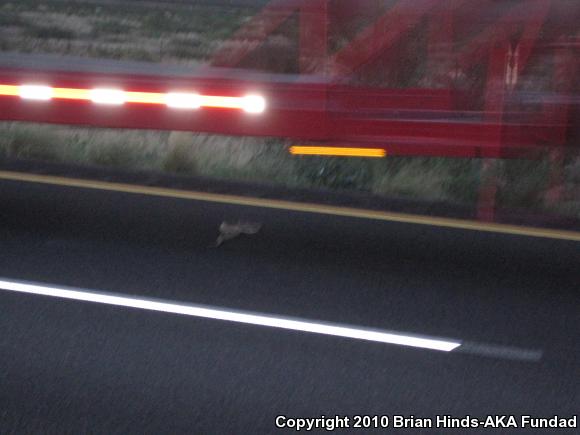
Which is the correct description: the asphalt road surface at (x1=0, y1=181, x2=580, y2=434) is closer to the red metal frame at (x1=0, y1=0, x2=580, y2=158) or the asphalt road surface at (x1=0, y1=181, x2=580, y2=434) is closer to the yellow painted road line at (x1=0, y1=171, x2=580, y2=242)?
the yellow painted road line at (x1=0, y1=171, x2=580, y2=242)

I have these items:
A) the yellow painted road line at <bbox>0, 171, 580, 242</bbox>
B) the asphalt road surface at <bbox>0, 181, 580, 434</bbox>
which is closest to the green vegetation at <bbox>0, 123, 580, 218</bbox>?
the yellow painted road line at <bbox>0, 171, 580, 242</bbox>

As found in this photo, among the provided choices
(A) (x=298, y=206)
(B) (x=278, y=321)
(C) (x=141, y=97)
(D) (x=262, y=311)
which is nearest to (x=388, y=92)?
(A) (x=298, y=206)

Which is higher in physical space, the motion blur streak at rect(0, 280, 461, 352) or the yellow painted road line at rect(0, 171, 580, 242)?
the yellow painted road line at rect(0, 171, 580, 242)

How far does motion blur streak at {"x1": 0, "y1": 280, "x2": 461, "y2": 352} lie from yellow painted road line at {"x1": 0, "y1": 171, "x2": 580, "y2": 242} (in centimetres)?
249

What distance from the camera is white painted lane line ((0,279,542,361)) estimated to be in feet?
20.3

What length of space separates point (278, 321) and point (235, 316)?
244 millimetres

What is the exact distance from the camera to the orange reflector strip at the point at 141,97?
826 centimetres

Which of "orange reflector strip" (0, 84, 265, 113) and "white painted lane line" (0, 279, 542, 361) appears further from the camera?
"orange reflector strip" (0, 84, 265, 113)

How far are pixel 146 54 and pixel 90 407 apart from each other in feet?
34.1

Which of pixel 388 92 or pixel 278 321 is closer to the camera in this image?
pixel 278 321

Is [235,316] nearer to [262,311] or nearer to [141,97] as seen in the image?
[262,311]

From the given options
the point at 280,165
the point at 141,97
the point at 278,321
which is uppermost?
the point at 280,165

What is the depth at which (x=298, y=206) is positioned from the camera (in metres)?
9.34

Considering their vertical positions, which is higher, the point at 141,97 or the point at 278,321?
the point at 141,97
